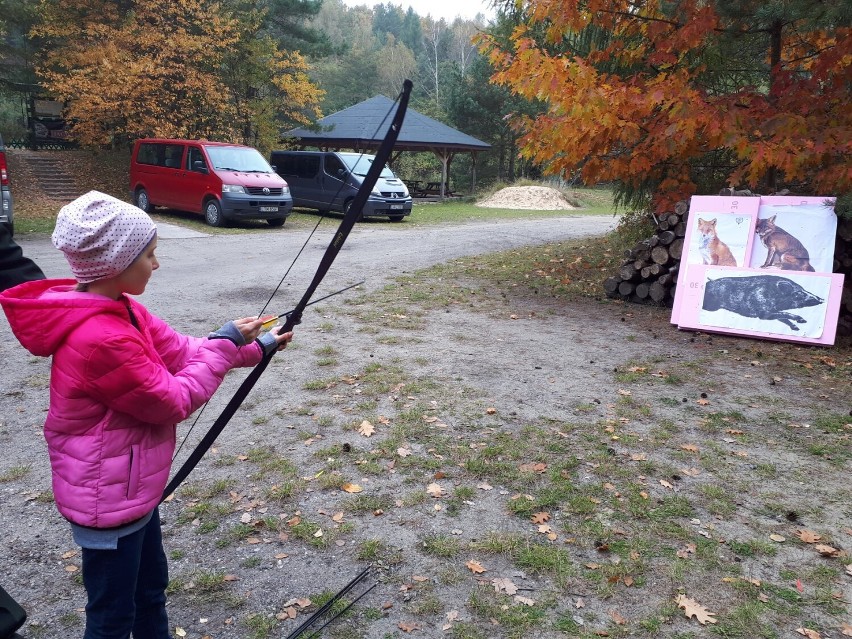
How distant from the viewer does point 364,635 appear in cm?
265

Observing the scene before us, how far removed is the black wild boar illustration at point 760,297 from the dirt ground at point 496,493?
41 cm

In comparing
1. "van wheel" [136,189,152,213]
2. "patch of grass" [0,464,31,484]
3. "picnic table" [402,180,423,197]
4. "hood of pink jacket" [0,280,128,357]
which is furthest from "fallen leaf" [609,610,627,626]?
"picnic table" [402,180,423,197]

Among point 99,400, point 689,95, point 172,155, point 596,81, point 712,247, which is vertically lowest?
point 99,400

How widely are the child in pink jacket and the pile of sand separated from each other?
27242 mm

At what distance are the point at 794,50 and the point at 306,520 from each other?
871cm

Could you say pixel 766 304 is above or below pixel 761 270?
below

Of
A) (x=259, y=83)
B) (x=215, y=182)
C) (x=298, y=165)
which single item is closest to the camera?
(x=215, y=182)

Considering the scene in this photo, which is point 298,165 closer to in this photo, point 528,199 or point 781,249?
point 528,199

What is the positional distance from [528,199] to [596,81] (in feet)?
73.5

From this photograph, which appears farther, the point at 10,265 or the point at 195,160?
the point at 195,160

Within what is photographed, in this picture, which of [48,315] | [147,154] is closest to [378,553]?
[48,315]

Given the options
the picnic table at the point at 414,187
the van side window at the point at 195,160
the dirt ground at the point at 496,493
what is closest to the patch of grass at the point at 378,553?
the dirt ground at the point at 496,493

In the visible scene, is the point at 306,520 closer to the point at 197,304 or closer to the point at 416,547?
the point at 416,547

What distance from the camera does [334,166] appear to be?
19656mm
